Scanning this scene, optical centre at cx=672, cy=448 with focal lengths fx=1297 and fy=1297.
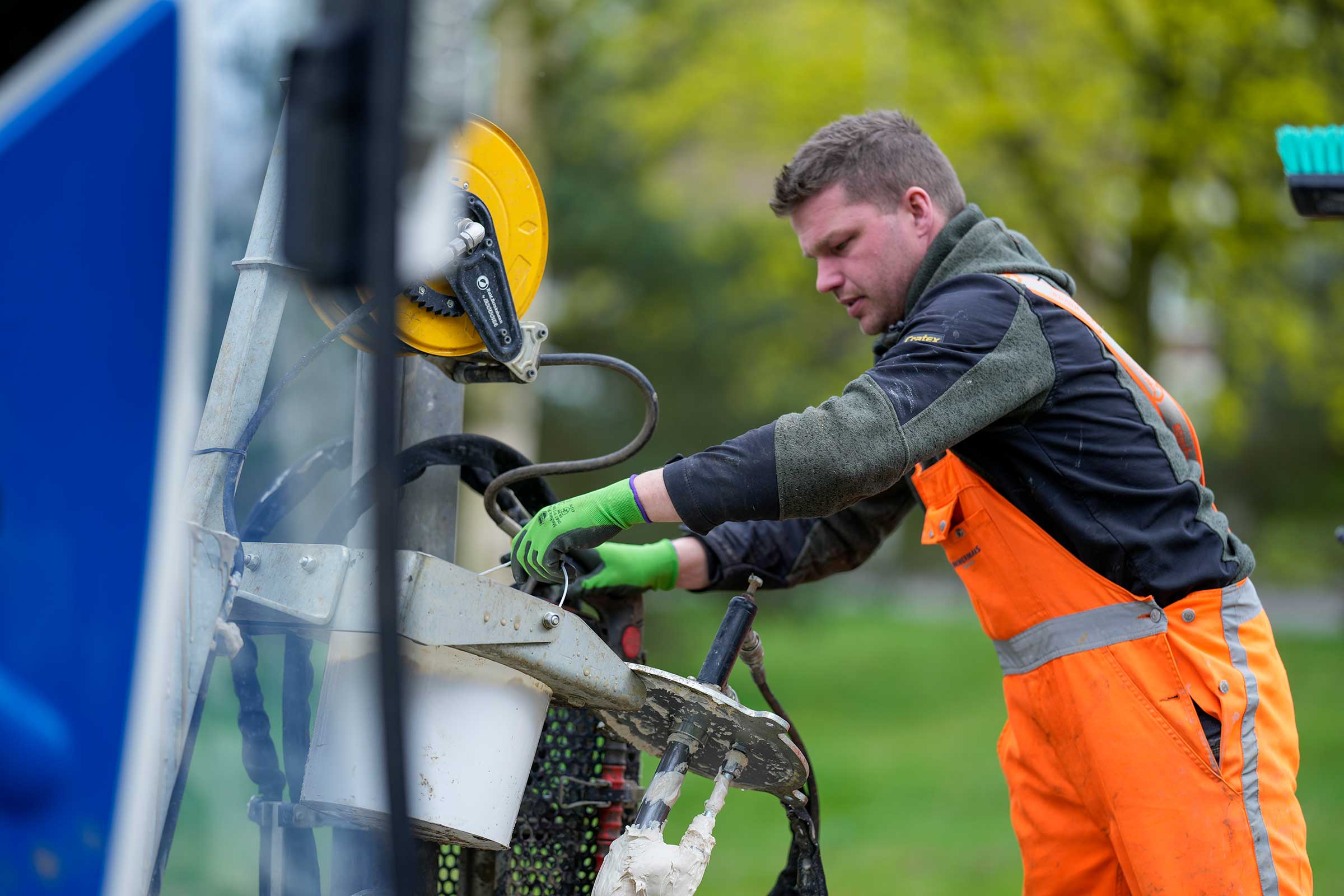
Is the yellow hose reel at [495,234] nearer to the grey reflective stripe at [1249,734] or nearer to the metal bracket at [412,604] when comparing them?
the metal bracket at [412,604]

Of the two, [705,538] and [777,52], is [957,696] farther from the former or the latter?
[705,538]

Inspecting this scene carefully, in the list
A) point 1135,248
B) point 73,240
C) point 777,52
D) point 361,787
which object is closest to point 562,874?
point 361,787

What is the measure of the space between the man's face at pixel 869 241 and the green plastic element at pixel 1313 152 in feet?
2.22

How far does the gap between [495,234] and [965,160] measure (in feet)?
30.1

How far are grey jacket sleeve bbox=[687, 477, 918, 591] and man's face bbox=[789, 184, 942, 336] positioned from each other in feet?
1.25

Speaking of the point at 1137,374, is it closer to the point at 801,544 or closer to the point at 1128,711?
the point at 1128,711

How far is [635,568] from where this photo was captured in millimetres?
2330

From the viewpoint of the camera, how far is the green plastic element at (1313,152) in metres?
2.42

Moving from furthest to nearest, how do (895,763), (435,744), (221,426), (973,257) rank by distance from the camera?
(895,763) < (973,257) < (435,744) < (221,426)

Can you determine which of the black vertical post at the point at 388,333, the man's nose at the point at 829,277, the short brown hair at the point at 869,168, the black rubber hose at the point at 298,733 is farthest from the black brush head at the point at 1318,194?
the black vertical post at the point at 388,333

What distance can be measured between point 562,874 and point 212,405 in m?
0.92

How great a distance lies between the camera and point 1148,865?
205 centimetres

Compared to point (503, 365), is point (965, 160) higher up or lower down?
higher up

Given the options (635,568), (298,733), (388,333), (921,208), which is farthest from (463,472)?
(388,333)
